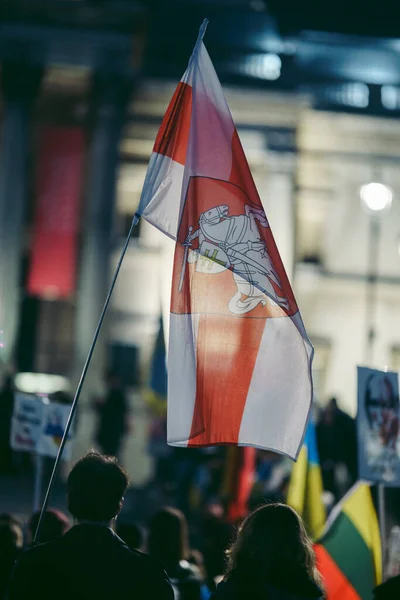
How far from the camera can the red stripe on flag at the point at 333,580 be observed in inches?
252

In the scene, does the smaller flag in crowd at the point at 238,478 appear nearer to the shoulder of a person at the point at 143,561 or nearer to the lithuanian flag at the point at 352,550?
the lithuanian flag at the point at 352,550

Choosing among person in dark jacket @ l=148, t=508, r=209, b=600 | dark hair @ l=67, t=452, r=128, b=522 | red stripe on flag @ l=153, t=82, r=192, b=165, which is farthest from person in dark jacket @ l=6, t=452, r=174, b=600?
person in dark jacket @ l=148, t=508, r=209, b=600

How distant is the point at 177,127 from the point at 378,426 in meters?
2.76

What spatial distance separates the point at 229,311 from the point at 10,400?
8.88 metres

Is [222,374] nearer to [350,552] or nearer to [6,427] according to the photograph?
[350,552]

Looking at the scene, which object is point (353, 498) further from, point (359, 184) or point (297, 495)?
point (359, 184)

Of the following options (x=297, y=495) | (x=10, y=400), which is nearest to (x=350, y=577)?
(x=297, y=495)

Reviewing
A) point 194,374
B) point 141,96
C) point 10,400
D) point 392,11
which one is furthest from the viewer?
point 392,11

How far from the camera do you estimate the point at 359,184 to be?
24.2 m

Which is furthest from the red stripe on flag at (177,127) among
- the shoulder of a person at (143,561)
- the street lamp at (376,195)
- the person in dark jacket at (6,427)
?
the street lamp at (376,195)

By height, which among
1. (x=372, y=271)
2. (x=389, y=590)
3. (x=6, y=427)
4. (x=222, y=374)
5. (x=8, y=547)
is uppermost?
(x=372, y=271)

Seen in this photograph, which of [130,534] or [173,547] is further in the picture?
[130,534]

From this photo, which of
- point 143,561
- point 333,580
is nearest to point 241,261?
point 143,561

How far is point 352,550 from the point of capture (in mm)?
6535
